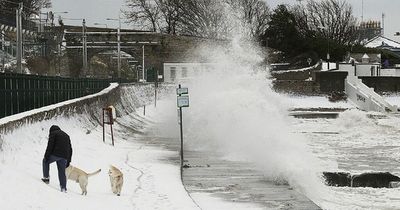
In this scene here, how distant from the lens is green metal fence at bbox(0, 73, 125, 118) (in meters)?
19.4

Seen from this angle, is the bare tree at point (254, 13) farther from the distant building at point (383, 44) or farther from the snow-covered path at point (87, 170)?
the snow-covered path at point (87, 170)

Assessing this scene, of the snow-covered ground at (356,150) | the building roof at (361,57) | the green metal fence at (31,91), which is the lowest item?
the snow-covered ground at (356,150)

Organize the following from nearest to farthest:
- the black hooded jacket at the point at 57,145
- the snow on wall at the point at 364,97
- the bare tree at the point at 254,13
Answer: the black hooded jacket at the point at 57,145 → the snow on wall at the point at 364,97 → the bare tree at the point at 254,13

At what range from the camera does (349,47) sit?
86.4m

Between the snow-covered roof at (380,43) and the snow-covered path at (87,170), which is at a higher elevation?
the snow-covered roof at (380,43)

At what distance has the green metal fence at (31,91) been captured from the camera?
19.4 m

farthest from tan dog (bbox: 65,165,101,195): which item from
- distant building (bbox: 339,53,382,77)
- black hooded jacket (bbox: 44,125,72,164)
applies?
distant building (bbox: 339,53,382,77)

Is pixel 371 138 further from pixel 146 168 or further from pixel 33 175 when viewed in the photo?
pixel 33 175

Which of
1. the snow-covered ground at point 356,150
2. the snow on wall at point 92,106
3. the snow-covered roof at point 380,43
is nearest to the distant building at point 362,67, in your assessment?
the snow-covered ground at point 356,150

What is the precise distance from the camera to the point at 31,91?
2286 centimetres

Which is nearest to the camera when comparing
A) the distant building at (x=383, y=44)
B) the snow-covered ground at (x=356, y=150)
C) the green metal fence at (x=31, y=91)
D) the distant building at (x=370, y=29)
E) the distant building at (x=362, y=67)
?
the snow-covered ground at (x=356, y=150)

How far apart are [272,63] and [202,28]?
1712 centimetres

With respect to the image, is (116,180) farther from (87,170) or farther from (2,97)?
(2,97)

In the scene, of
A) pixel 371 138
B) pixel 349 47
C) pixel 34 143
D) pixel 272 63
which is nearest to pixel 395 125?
pixel 371 138
